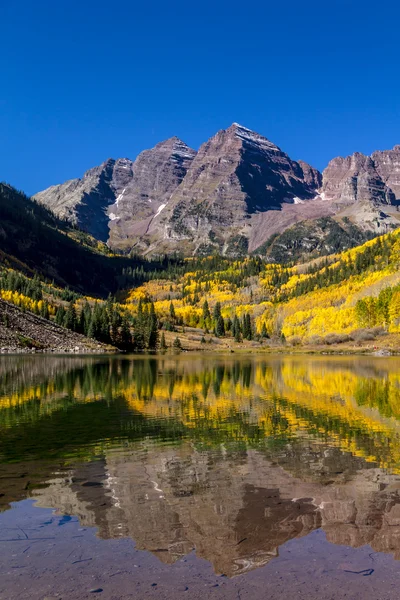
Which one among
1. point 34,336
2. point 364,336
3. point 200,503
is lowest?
point 200,503

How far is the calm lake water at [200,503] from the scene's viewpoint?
11.7m

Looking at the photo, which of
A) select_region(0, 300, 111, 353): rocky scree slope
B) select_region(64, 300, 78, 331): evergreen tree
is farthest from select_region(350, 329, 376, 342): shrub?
select_region(64, 300, 78, 331): evergreen tree

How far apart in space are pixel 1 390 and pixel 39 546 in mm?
43978

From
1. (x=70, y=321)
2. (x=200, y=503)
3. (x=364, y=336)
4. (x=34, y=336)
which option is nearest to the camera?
(x=200, y=503)

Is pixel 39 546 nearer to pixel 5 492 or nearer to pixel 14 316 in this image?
pixel 5 492

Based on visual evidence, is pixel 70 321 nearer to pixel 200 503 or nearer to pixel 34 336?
pixel 34 336

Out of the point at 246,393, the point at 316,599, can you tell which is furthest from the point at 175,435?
the point at 246,393

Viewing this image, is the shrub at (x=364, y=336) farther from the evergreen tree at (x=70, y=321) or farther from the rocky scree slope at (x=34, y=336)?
the evergreen tree at (x=70, y=321)

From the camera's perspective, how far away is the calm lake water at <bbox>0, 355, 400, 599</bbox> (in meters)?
11.7

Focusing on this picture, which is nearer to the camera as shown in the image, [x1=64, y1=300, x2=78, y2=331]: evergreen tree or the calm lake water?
the calm lake water

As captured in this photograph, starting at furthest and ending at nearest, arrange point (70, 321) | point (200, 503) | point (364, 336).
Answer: point (70, 321) < point (364, 336) < point (200, 503)

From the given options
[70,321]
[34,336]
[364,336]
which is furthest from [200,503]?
[364,336]

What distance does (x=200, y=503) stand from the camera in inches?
680

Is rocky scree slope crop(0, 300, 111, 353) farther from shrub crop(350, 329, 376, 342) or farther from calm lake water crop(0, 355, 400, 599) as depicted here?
calm lake water crop(0, 355, 400, 599)
